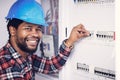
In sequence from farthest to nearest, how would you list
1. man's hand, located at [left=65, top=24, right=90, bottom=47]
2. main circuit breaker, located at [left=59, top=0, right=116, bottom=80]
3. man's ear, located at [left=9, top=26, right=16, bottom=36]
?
man's ear, located at [left=9, top=26, right=16, bottom=36]
man's hand, located at [left=65, top=24, right=90, bottom=47]
main circuit breaker, located at [left=59, top=0, right=116, bottom=80]

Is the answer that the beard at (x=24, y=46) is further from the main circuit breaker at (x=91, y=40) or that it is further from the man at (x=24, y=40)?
the main circuit breaker at (x=91, y=40)

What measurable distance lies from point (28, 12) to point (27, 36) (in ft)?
0.43

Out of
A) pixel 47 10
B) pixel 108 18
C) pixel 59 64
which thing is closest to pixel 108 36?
pixel 108 18

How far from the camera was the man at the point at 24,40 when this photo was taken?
46.8 inches

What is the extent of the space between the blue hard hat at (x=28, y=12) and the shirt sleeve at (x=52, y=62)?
21cm

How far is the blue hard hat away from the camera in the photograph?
1.18 metres

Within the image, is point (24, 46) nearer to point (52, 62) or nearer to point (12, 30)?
point (12, 30)

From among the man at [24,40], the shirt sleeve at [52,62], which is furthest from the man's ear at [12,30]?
the shirt sleeve at [52,62]

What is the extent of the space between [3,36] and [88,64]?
876mm

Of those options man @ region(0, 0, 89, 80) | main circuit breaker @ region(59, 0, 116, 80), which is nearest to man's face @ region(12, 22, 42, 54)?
man @ region(0, 0, 89, 80)

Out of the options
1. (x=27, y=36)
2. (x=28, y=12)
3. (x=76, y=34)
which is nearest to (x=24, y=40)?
(x=27, y=36)

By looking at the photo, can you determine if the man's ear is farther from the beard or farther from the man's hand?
the man's hand

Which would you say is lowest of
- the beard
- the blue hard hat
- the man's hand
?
the beard

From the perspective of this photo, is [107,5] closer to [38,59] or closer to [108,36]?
[108,36]
